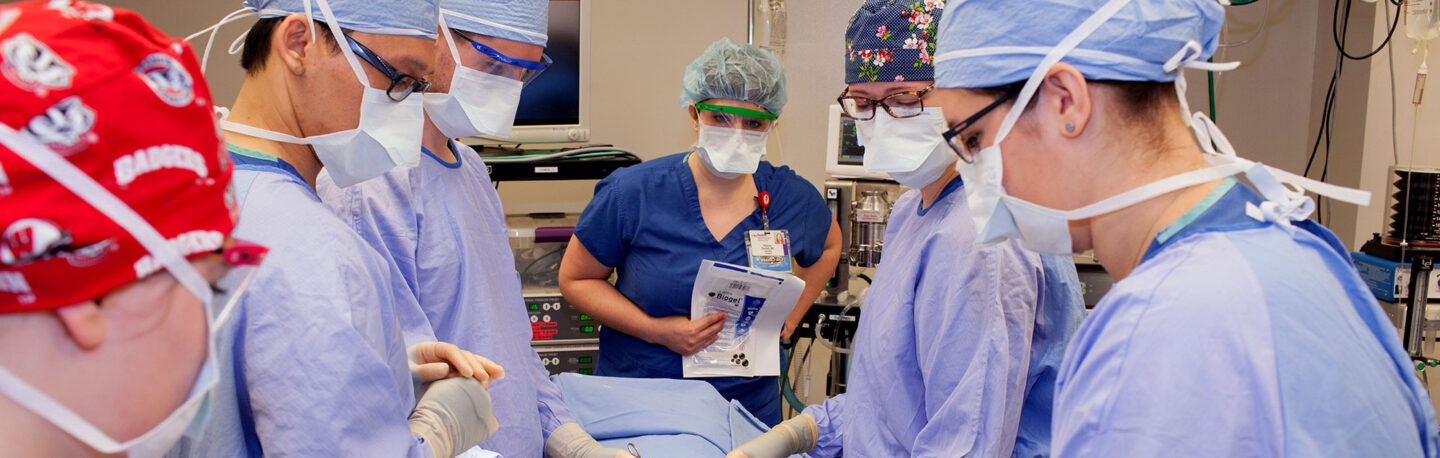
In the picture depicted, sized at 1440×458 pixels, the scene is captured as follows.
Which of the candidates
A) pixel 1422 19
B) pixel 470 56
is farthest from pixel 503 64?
pixel 1422 19

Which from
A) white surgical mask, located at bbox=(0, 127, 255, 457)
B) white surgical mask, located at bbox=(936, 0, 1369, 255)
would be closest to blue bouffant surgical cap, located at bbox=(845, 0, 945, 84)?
white surgical mask, located at bbox=(936, 0, 1369, 255)

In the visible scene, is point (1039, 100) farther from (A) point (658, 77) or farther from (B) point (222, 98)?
(B) point (222, 98)

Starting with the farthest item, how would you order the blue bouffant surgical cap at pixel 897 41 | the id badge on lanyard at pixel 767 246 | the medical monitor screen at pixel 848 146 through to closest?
the medical monitor screen at pixel 848 146
the id badge on lanyard at pixel 767 246
the blue bouffant surgical cap at pixel 897 41

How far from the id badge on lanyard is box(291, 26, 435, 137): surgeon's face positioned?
1.19 meters

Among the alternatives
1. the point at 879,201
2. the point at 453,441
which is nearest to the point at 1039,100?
the point at 453,441

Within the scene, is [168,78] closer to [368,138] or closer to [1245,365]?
[368,138]

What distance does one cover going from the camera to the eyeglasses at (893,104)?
5.06 ft

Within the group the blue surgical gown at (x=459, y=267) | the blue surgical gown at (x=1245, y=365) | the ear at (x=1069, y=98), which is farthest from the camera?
the blue surgical gown at (x=459, y=267)

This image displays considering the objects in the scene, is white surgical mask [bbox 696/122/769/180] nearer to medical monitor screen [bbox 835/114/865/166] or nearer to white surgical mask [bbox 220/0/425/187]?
medical monitor screen [bbox 835/114/865/166]

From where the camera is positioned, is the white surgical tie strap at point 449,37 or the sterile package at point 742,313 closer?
the white surgical tie strap at point 449,37

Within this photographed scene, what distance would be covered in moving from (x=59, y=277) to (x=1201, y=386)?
32.2 inches

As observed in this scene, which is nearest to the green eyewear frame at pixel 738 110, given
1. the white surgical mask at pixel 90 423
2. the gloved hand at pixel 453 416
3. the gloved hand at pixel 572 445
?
the gloved hand at pixel 572 445

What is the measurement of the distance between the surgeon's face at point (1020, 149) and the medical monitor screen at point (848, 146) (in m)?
1.68

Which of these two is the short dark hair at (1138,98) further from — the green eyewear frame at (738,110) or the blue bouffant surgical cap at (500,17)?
the green eyewear frame at (738,110)
